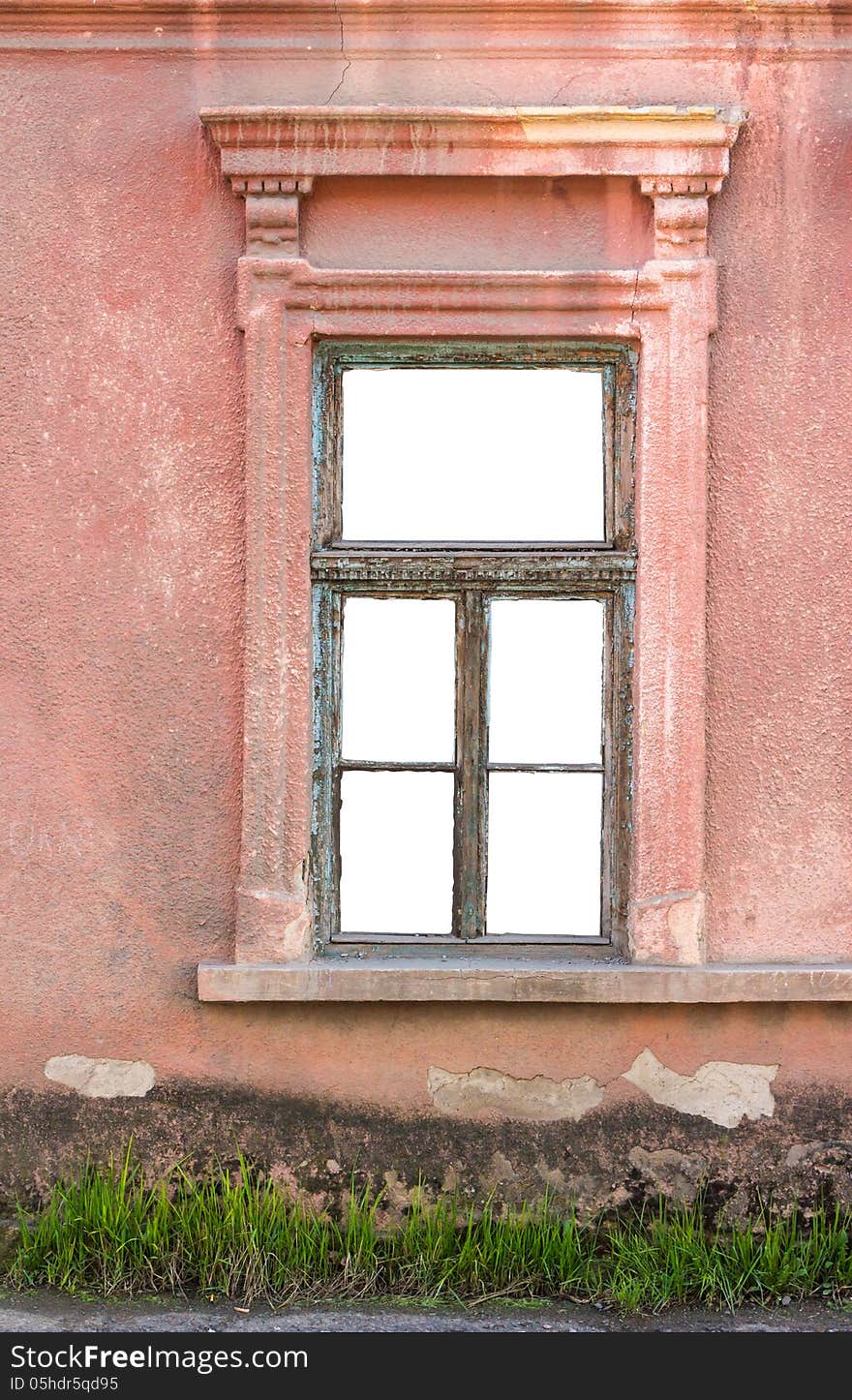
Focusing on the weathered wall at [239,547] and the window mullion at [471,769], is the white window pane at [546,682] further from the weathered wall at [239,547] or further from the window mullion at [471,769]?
the weathered wall at [239,547]

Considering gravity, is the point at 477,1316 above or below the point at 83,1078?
below

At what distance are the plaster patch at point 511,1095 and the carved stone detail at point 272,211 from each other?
2.24 m

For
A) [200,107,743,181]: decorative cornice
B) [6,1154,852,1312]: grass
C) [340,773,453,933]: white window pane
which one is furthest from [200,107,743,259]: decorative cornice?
[6,1154,852,1312]: grass

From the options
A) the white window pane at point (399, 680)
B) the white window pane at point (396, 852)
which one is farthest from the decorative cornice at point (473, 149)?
the white window pane at point (396, 852)

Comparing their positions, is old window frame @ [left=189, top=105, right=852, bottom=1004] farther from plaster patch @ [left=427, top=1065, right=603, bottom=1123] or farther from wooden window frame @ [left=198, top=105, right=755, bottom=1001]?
plaster patch @ [left=427, top=1065, right=603, bottom=1123]

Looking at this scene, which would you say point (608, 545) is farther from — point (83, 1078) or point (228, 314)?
point (83, 1078)

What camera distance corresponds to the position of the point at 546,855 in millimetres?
3348

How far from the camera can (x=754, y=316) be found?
3188mm

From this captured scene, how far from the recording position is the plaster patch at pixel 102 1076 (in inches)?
127

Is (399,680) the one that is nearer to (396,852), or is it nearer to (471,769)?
(471,769)

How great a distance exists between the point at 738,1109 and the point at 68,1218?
5.94 feet

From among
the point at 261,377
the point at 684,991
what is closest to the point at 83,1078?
the point at 684,991

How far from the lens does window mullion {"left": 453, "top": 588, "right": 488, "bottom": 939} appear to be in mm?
3326

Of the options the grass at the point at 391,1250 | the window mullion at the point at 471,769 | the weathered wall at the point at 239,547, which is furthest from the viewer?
the window mullion at the point at 471,769
